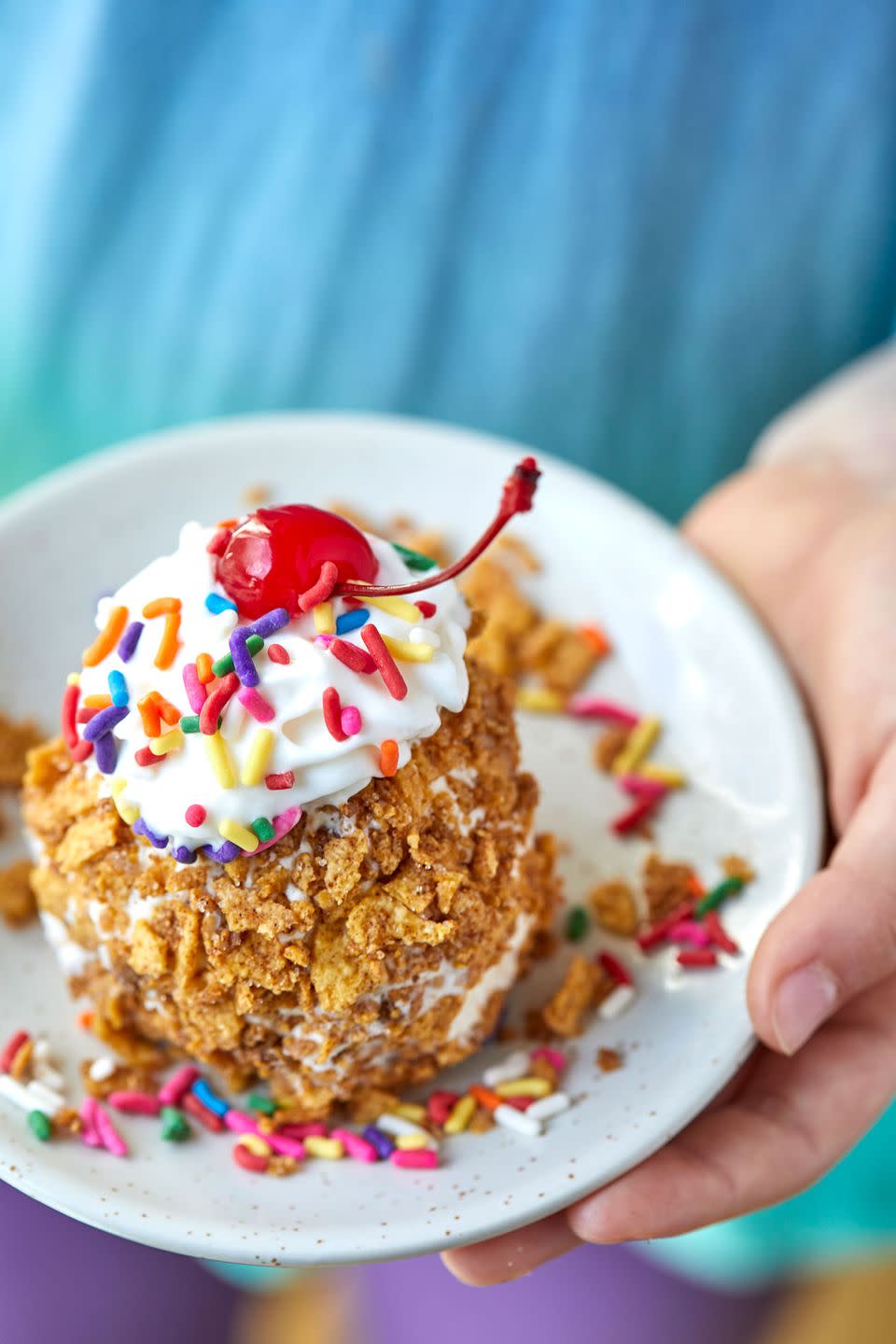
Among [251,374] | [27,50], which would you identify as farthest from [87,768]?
[27,50]

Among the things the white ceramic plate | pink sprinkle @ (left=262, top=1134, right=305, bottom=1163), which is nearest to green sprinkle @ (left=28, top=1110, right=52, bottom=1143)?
the white ceramic plate

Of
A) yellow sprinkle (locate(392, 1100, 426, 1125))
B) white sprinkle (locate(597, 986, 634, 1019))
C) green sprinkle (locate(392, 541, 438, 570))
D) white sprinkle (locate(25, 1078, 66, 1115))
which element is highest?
green sprinkle (locate(392, 541, 438, 570))

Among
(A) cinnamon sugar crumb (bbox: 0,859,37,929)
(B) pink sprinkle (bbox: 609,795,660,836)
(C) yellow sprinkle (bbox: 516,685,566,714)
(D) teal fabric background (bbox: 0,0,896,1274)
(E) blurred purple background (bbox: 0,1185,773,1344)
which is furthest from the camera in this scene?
(E) blurred purple background (bbox: 0,1185,773,1344)

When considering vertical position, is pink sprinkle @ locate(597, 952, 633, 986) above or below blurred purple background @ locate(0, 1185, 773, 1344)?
above

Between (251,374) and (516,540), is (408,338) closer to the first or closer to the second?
(251,374)

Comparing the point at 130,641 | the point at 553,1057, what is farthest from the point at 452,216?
the point at 553,1057

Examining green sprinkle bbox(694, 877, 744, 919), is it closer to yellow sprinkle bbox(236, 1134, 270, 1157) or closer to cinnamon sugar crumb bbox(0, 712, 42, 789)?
yellow sprinkle bbox(236, 1134, 270, 1157)

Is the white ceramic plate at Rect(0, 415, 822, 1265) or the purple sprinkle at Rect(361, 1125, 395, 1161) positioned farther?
the purple sprinkle at Rect(361, 1125, 395, 1161)
